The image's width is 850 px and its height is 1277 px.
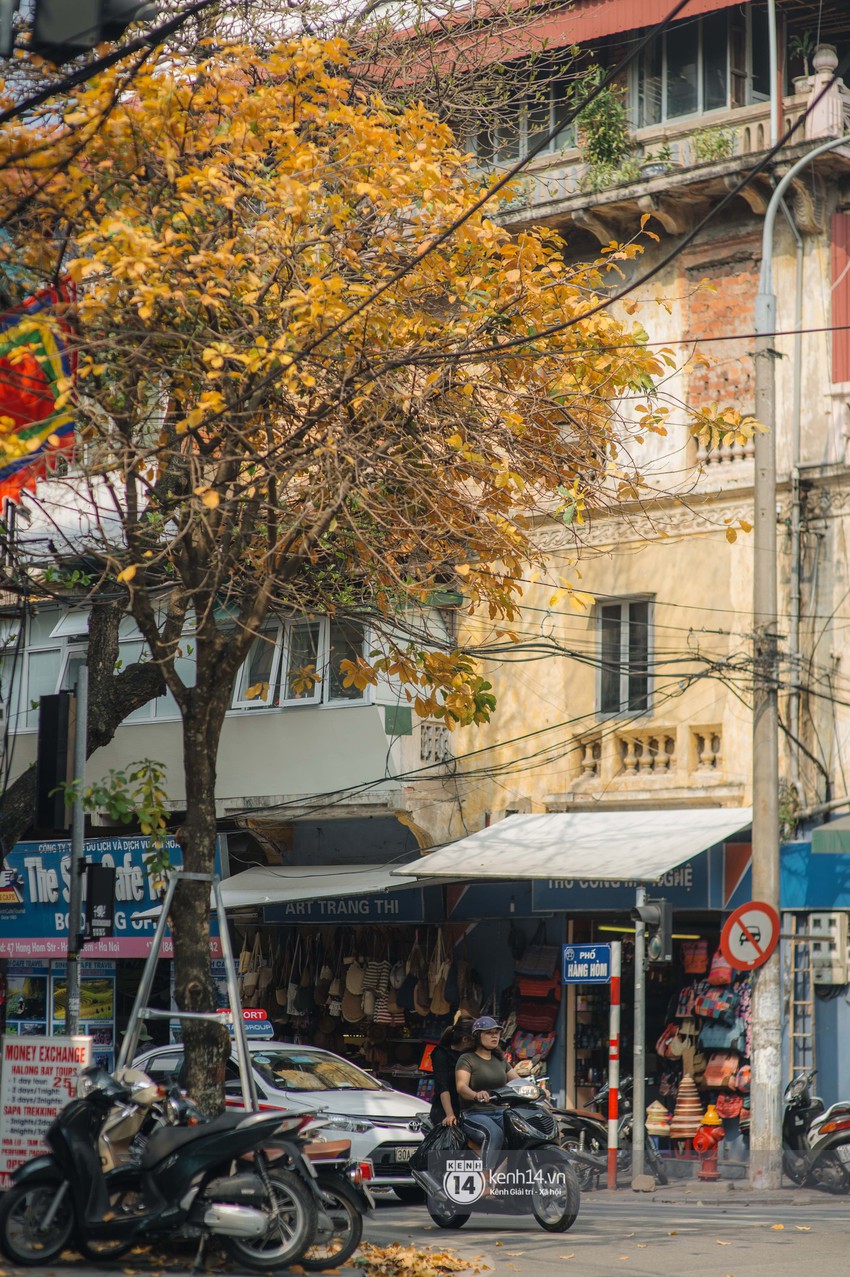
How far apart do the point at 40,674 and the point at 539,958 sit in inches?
358

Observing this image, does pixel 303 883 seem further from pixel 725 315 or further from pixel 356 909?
pixel 725 315

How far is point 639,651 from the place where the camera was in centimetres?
2100

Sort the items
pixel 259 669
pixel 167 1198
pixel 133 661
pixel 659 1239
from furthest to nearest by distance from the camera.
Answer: pixel 133 661 → pixel 259 669 → pixel 659 1239 → pixel 167 1198

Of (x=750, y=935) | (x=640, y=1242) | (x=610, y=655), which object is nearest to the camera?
(x=640, y=1242)

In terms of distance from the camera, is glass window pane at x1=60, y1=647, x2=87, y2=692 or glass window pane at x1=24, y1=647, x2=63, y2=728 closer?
glass window pane at x1=60, y1=647, x2=87, y2=692

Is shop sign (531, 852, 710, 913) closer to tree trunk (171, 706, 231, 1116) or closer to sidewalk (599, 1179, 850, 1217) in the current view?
sidewalk (599, 1179, 850, 1217)

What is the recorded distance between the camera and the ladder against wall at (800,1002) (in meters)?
18.6

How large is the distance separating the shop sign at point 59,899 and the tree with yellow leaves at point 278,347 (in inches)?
470

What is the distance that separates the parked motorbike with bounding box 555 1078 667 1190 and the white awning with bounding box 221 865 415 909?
3.66 metres

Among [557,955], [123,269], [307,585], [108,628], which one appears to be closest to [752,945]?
[557,955]

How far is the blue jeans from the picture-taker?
1275 cm

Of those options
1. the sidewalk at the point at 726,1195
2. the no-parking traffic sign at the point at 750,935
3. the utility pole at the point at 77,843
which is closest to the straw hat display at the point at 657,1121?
the sidewalk at the point at 726,1195

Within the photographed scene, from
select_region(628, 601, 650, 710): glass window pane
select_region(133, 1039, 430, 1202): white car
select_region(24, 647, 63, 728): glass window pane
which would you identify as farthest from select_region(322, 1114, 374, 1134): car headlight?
select_region(24, 647, 63, 728): glass window pane

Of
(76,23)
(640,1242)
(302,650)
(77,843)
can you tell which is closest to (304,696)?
(302,650)
